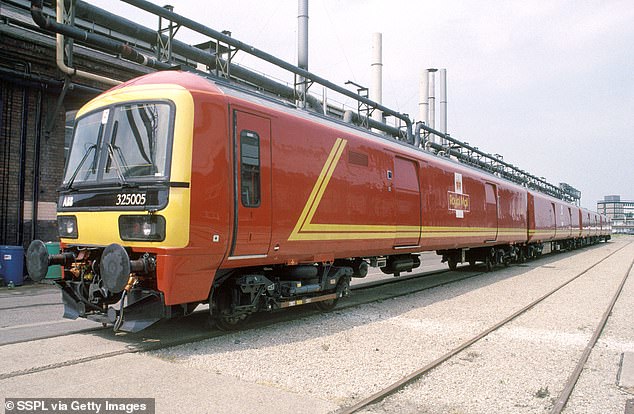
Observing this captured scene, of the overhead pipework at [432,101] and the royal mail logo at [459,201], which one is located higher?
the overhead pipework at [432,101]

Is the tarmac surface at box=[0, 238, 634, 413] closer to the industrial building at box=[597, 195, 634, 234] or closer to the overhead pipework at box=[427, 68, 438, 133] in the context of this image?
the overhead pipework at box=[427, 68, 438, 133]

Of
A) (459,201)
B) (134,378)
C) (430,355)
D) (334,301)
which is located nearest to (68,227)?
(134,378)

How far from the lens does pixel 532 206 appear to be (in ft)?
65.1

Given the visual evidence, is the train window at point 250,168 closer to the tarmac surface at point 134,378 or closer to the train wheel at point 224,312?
the train wheel at point 224,312

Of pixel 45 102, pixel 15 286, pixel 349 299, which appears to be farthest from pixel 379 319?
pixel 45 102

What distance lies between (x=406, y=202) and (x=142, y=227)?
18.5 ft

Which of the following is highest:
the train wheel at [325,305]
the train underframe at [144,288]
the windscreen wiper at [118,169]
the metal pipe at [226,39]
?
the metal pipe at [226,39]

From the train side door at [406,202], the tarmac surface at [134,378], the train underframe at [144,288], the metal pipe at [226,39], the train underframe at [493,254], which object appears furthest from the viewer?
the train underframe at [493,254]

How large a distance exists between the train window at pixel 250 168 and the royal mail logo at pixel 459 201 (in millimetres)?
6805

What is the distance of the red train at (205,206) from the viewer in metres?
5.29

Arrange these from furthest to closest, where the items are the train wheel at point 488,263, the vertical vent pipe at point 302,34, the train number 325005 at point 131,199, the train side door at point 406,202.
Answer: the vertical vent pipe at point 302,34
the train wheel at point 488,263
the train side door at point 406,202
the train number 325005 at point 131,199

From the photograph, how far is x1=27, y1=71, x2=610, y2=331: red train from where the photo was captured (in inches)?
208

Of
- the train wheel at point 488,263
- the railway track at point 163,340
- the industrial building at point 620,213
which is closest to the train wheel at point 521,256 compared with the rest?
the train wheel at point 488,263

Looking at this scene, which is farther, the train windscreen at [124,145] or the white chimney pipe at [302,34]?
the white chimney pipe at [302,34]
